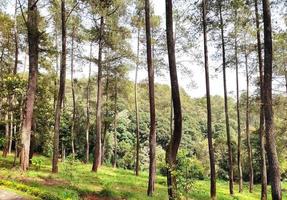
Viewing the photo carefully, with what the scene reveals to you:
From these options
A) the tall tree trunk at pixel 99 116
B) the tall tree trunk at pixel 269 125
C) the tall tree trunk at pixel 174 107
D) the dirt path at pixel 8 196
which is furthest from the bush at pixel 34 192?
the tall tree trunk at pixel 99 116

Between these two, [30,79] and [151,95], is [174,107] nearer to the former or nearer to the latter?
[151,95]

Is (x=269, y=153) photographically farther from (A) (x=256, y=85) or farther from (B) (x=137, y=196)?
(A) (x=256, y=85)

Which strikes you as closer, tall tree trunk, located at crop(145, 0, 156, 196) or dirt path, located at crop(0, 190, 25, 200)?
dirt path, located at crop(0, 190, 25, 200)

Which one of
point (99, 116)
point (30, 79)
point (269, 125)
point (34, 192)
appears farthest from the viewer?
point (99, 116)

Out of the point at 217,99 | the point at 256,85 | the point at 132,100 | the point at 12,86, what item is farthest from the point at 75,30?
the point at 217,99

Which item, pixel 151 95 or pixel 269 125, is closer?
pixel 269 125

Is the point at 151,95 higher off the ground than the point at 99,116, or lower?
higher

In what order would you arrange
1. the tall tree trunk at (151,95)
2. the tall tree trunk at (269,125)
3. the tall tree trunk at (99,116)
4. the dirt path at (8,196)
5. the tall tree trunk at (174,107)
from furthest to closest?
1. the tall tree trunk at (99,116)
2. the tall tree trunk at (151,95)
3. the tall tree trunk at (269,125)
4. the tall tree trunk at (174,107)
5. the dirt path at (8,196)

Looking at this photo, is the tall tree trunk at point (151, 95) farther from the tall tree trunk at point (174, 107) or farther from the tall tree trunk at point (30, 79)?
the tall tree trunk at point (30, 79)

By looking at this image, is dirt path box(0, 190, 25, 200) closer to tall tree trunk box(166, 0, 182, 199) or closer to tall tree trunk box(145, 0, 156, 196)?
tall tree trunk box(166, 0, 182, 199)

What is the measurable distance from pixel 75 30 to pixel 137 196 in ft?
66.5

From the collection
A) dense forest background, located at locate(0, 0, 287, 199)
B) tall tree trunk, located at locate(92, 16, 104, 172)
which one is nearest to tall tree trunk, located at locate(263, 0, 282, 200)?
dense forest background, located at locate(0, 0, 287, 199)

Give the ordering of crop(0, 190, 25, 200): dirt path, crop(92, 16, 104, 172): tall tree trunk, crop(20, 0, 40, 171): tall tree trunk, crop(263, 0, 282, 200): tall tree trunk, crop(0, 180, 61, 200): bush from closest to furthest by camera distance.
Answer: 1. crop(0, 190, 25, 200): dirt path
2. crop(0, 180, 61, 200): bush
3. crop(263, 0, 282, 200): tall tree trunk
4. crop(20, 0, 40, 171): tall tree trunk
5. crop(92, 16, 104, 172): tall tree trunk

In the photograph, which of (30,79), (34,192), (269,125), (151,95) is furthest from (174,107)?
(30,79)
